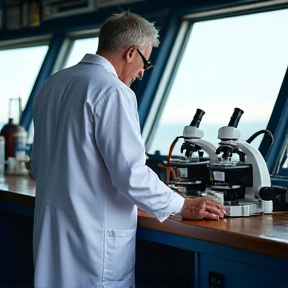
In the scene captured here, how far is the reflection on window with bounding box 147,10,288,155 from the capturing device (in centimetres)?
371

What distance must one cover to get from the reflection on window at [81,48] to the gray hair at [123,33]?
2656mm

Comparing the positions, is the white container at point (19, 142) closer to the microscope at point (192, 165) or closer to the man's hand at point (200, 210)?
the microscope at point (192, 165)

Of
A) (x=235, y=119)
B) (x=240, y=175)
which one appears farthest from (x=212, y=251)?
(x=235, y=119)

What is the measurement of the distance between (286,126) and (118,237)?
1.44 meters

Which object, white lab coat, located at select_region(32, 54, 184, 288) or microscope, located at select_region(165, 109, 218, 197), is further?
microscope, located at select_region(165, 109, 218, 197)

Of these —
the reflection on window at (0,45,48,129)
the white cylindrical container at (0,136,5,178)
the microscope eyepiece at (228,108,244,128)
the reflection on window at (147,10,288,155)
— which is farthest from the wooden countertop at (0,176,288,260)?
the reflection on window at (0,45,48,129)

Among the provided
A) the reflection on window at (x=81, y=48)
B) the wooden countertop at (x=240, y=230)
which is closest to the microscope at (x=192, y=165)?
the wooden countertop at (x=240, y=230)

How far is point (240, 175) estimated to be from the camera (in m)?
2.63

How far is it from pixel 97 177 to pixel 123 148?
172 millimetres

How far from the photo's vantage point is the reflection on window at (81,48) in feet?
16.8

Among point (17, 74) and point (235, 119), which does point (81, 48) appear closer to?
point (17, 74)

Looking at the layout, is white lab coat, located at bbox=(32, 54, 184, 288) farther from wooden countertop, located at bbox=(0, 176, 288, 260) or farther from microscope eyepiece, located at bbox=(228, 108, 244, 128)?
microscope eyepiece, located at bbox=(228, 108, 244, 128)

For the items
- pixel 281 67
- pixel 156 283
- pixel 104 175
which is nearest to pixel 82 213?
pixel 104 175

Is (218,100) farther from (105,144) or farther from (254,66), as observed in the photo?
(105,144)
